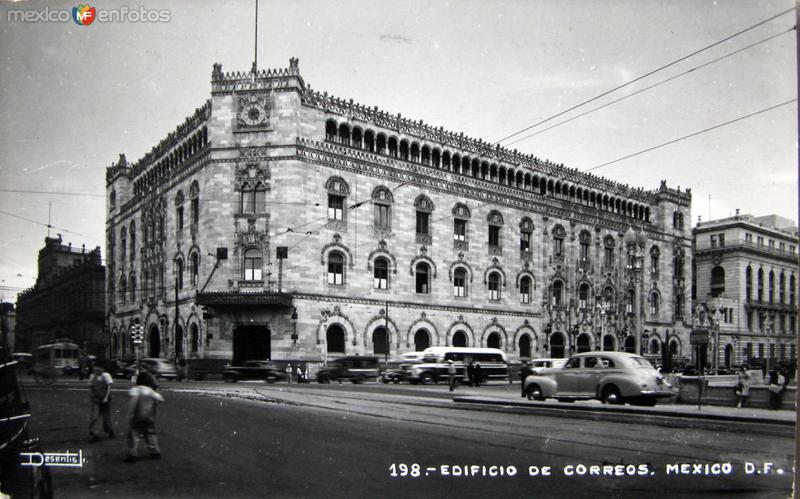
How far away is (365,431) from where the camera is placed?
11.5 meters

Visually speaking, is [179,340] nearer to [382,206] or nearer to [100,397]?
[382,206]

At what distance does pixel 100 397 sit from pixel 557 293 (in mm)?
39921

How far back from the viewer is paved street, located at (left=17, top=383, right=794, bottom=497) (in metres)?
8.34

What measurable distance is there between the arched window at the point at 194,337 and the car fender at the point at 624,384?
24373 millimetres

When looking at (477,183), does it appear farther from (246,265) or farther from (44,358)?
(44,358)

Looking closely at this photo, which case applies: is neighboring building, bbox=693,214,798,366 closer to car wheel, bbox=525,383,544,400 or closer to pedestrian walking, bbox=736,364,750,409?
pedestrian walking, bbox=736,364,750,409

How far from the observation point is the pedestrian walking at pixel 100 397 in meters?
9.80

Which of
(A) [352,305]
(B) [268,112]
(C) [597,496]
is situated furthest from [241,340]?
(C) [597,496]

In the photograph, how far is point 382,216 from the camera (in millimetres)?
38156

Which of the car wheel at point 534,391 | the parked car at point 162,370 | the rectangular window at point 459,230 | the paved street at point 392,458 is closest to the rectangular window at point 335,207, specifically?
the rectangular window at point 459,230

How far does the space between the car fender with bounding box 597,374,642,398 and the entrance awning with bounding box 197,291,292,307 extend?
19684 mm

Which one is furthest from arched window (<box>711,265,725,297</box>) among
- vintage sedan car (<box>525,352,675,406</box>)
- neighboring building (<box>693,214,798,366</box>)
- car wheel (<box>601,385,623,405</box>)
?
car wheel (<box>601,385,623,405</box>)

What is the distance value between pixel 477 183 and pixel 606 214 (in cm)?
1273

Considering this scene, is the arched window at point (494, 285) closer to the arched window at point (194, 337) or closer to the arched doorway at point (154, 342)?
the arched window at point (194, 337)
